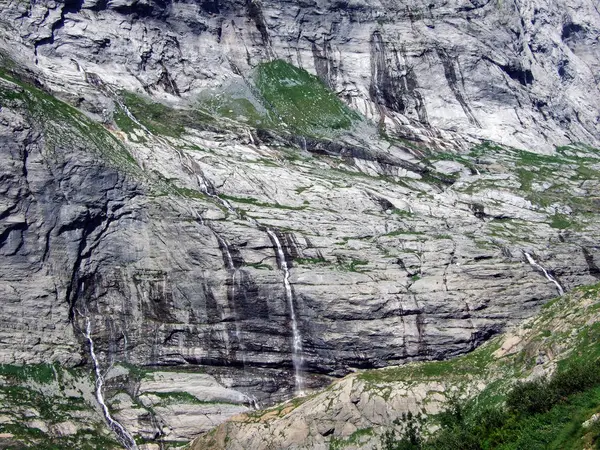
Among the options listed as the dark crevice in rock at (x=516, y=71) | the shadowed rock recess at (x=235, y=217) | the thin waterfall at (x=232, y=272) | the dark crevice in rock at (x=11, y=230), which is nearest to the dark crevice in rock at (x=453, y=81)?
the shadowed rock recess at (x=235, y=217)

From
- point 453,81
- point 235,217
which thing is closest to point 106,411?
point 235,217

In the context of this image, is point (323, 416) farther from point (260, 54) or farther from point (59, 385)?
point (260, 54)

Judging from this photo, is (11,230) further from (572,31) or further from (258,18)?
(572,31)

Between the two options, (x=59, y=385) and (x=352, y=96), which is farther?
(x=352, y=96)

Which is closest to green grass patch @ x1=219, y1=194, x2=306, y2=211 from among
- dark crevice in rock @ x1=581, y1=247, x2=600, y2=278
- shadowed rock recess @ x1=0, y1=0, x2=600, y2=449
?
shadowed rock recess @ x1=0, y1=0, x2=600, y2=449

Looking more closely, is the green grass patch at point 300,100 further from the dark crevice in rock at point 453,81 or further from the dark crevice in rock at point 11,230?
the dark crevice in rock at point 11,230

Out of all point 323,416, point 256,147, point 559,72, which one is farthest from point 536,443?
point 559,72
